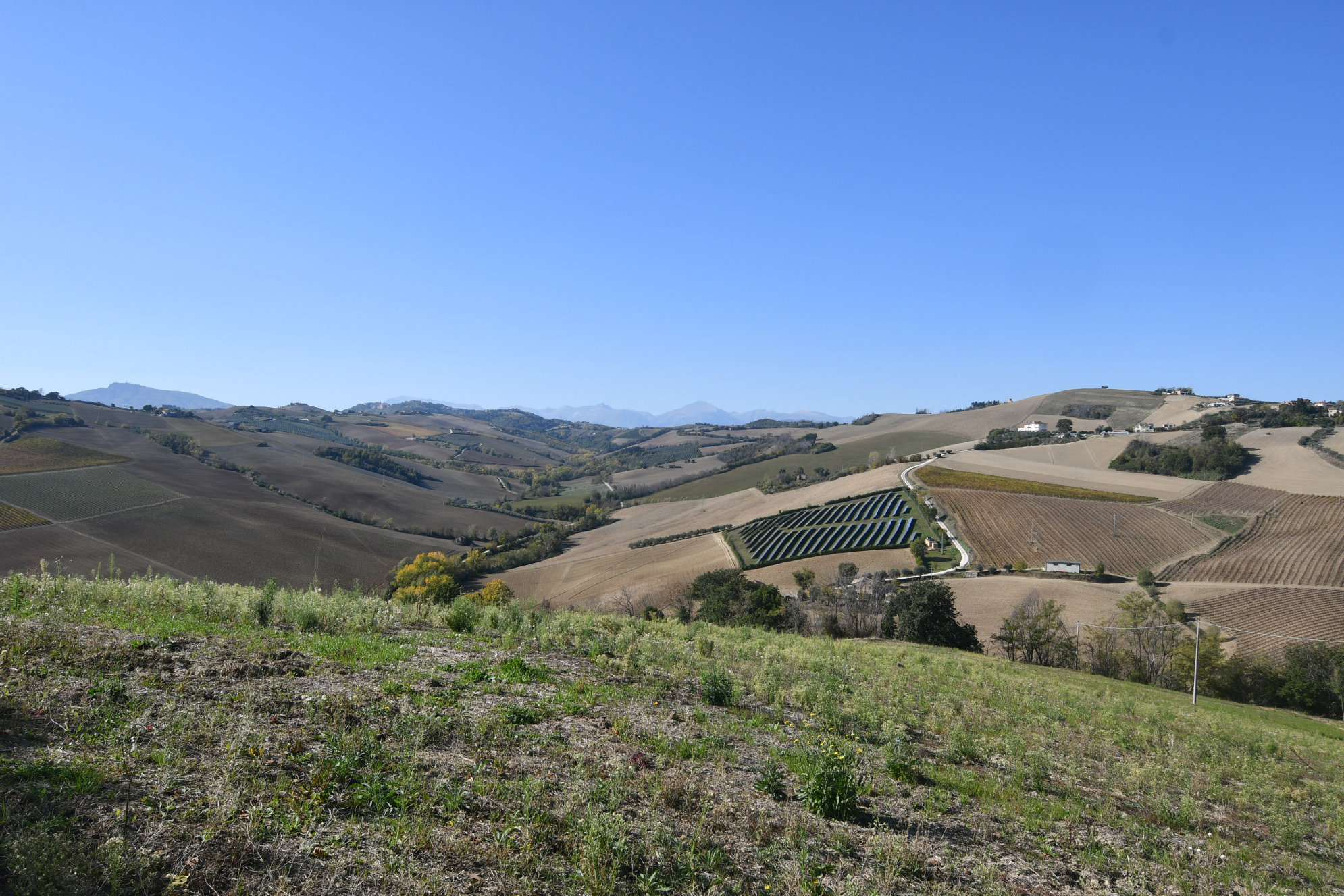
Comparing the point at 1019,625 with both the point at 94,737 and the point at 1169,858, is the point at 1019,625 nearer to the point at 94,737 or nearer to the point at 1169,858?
the point at 1169,858

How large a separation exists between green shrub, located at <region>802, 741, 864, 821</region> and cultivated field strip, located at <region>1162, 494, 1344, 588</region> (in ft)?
221

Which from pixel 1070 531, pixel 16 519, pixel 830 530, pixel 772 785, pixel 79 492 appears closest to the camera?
pixel 772 785

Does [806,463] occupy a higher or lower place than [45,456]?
lower

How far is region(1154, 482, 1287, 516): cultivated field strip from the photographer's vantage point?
235ft

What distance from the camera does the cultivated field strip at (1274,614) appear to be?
43344 millimetres

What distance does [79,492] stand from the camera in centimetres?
6875

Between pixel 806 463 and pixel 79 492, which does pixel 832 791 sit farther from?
pixel 806 463

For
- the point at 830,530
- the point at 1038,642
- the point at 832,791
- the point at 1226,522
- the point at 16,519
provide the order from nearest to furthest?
the point at 832,791
the point at 1038,642
the point at 16,519
the point at 1226,522
the point at 830,530

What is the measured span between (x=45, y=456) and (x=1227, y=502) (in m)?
145

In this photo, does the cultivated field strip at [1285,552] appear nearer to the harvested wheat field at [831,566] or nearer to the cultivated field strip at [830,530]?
Answer: the harvested wheat field at [831,566]

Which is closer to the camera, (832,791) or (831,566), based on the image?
(832,791)

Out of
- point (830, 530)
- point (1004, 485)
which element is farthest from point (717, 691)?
point (1004, 485)

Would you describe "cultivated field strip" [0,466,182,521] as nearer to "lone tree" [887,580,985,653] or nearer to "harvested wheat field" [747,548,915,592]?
"harvested wheat field" [747,548,915,592]

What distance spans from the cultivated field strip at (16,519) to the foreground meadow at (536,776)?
6362 cm
